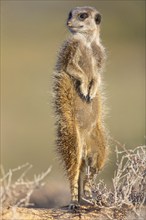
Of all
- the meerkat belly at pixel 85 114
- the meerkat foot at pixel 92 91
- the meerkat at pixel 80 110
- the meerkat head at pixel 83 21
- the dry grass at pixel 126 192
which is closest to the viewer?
the dry grass at pixel 126 192

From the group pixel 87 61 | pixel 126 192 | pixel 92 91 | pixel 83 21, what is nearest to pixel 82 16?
pixel 83 21

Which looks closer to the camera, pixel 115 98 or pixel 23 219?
pixel 23 219

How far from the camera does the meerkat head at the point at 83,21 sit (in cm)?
811

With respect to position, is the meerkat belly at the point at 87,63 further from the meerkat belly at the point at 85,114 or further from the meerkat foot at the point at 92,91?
the meerkat belly at the point at 85,114

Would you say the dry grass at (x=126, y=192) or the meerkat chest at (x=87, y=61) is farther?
the meerkat chest at (x=87, y=61)

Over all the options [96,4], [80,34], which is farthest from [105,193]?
[96,4]

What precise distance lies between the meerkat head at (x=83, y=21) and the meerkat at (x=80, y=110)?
0.02 metres

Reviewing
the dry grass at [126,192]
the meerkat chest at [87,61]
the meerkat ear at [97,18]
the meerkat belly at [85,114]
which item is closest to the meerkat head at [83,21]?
the meerkat ear at [97,18]

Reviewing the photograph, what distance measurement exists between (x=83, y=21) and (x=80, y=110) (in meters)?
0.82

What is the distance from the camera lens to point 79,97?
25.9 feet

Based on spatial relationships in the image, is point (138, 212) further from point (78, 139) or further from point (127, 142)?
point (127, 142)

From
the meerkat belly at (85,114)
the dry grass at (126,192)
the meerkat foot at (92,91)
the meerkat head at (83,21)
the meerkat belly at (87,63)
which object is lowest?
the dry grass at (126,192)

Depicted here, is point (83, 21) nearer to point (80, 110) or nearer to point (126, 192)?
point (80, 110)

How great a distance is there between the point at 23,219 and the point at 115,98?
45.2ft
